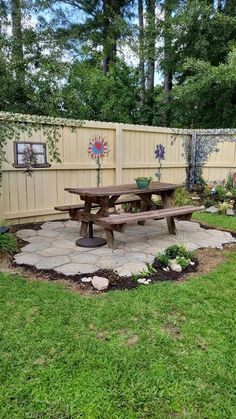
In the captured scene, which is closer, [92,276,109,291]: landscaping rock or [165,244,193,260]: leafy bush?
[92,276,109,291]: landscaping rock

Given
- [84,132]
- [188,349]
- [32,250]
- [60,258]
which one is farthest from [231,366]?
[84,132]

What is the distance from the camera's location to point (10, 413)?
1.47 meters

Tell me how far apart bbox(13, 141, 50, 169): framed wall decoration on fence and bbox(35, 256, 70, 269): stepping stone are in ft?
6.41

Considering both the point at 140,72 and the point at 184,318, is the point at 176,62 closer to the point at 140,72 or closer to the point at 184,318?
the point at 140,72

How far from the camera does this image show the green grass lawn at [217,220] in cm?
512

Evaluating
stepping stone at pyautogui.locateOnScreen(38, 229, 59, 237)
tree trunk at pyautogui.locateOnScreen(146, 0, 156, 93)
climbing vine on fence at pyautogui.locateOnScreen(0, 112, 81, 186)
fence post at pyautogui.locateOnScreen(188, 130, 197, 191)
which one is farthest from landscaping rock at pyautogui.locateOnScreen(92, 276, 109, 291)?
tree trunk at pyautogui.locateOnScreen(146, 0, 156, 93)

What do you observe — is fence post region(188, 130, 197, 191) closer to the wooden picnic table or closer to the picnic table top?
the wooden picnic table

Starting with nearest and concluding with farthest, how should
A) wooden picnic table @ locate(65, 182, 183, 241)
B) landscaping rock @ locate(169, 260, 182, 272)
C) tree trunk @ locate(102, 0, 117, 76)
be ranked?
landscaping rock @ locate(169, 260, 182, 272) < wooden picnic table @ locate(65, 182, 183, 241) < tree trunk @ locate(102, 0, 117, 76)

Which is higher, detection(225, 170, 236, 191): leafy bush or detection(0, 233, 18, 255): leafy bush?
detection(225, 170, 236, 191): leafy bush

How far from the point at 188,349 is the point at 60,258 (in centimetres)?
194

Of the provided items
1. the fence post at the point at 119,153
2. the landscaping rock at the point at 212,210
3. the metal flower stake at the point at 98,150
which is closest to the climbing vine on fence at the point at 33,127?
the metal flower stake at the point at 98,150

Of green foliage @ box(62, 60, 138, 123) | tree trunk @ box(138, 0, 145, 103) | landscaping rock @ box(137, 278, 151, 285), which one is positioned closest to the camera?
landscaping rock @ box(137, 278, 151, 285)

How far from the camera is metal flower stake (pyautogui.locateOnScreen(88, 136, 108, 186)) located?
18.7 ft

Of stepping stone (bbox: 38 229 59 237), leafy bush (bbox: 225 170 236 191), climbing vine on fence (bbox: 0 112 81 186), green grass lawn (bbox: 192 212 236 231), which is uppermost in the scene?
climbing vine on fence (bbox: 0 112 81 186)
